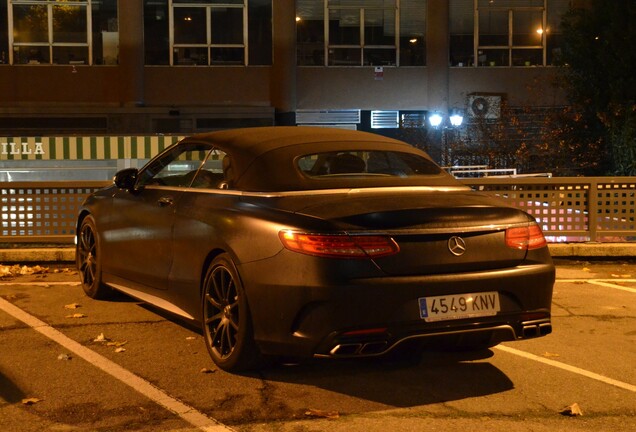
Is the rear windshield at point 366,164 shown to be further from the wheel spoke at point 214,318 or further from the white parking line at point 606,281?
the white parking line at point 606,281

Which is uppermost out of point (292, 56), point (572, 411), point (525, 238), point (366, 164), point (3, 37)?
point (3, 37)

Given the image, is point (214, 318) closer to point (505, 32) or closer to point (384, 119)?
point (384, 119)

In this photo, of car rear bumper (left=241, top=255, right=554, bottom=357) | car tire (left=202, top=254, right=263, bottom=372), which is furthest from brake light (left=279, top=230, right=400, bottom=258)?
car tire (left=202, top=254, right=263, bottom=372)

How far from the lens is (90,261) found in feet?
27.9

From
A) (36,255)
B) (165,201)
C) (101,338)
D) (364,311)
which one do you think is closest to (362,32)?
(36,255)

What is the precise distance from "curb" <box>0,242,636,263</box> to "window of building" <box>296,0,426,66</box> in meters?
20.7

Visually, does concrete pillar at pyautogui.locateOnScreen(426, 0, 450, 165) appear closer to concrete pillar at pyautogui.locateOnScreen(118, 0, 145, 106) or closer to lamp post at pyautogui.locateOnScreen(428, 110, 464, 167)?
lamp post at pyautogui.locateOnScreen(428, 110, 464, 167)

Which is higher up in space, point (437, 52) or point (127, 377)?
point (437, 52)

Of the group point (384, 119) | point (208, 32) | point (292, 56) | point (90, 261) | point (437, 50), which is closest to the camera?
point (90, 261)

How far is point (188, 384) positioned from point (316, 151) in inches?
69.0

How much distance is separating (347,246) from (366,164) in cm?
139

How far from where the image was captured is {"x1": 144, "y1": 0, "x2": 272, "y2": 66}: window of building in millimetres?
30969

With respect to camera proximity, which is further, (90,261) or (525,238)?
(90,261)

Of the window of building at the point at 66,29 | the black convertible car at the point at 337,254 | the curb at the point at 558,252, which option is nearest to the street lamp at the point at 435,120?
the window of building at the point at 66,29
